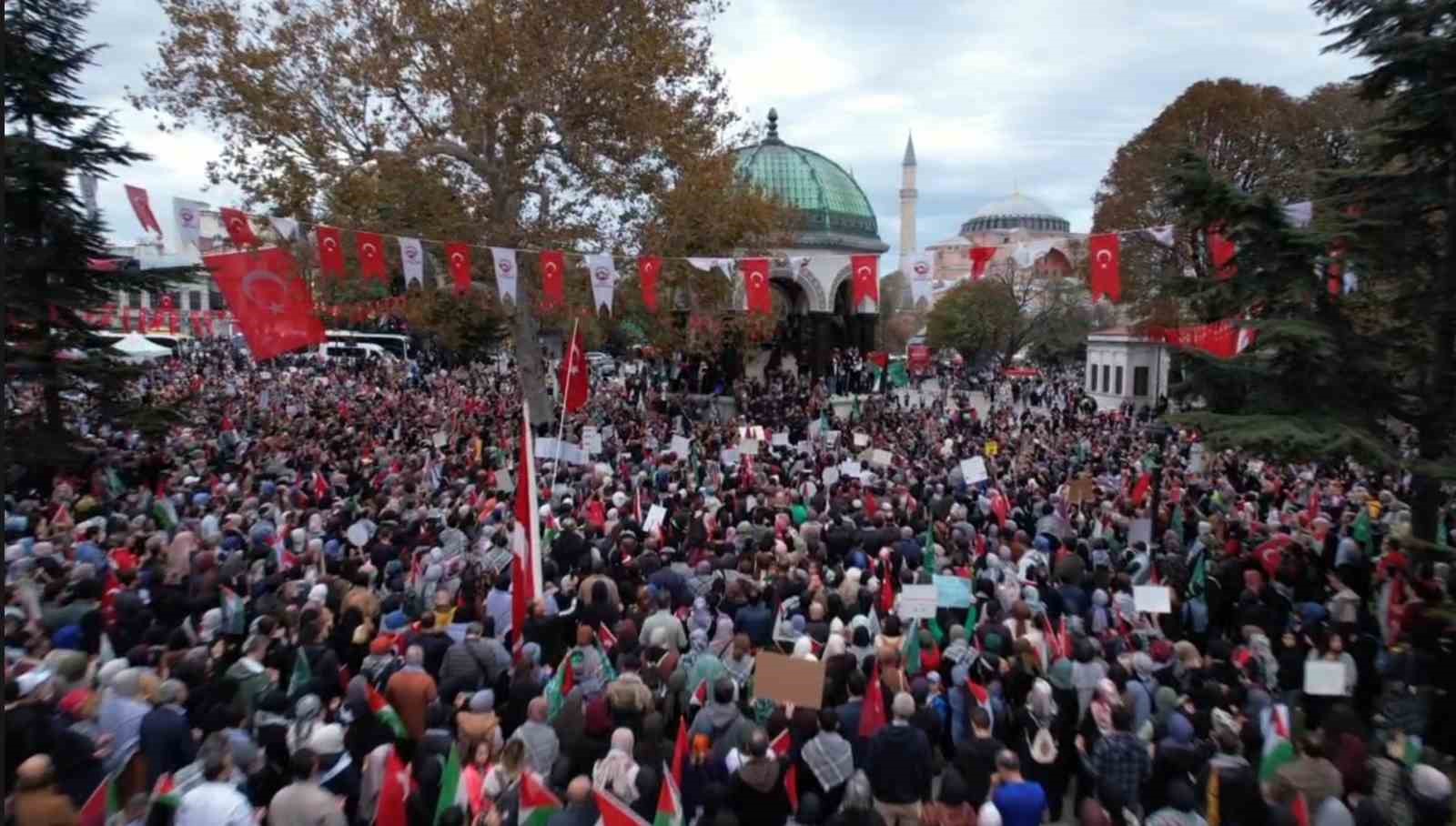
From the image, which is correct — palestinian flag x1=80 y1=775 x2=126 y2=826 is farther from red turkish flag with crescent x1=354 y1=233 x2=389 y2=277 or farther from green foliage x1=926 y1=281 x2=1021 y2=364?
green foliage x1=926 y1=281 x2=1021 y2=364

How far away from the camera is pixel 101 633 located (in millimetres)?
7562

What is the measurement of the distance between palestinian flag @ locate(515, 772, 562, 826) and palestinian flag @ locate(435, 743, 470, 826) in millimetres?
309

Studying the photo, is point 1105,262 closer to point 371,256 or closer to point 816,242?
point 371,256

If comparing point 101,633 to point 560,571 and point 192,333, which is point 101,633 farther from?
point 192,333

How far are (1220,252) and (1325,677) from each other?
20.9 feet

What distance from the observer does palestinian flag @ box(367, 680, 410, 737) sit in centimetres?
612

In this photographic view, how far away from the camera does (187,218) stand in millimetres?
15062

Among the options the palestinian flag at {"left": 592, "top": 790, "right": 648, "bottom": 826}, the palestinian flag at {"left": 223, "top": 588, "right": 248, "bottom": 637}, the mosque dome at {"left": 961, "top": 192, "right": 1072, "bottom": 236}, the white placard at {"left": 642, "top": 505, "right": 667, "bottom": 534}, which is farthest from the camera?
the mosque dome at {"left": 961, "top": 192, "right": 1072, "bottom": 236}

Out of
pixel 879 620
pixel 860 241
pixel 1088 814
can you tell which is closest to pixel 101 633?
pixel 879 620

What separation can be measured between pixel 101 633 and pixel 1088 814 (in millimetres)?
7173

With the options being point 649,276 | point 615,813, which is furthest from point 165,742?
point 649,276

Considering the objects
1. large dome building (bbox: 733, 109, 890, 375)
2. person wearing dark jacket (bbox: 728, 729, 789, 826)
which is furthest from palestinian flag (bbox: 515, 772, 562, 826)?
large dome building (bbox: 733, 109, 890, 375)

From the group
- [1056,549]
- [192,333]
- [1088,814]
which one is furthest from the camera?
[192,333]

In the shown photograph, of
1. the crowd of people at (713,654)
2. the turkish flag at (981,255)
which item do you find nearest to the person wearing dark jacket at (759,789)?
the crowd of people at (713,654)
